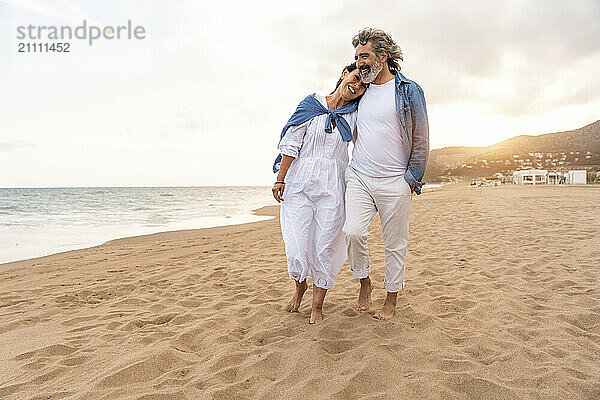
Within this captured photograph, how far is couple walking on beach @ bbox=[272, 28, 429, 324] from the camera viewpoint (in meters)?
2.95

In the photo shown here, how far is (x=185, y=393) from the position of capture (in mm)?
2076

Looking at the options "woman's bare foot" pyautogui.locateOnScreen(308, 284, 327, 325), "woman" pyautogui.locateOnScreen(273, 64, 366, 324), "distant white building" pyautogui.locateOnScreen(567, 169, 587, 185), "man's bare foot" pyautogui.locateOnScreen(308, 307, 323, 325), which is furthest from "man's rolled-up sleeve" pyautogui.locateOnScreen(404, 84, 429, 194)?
"distant white building" pyautogui.locateOnScreen(567, 169, 587, 185)

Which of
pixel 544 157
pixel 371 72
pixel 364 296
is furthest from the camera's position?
pixel 544 157

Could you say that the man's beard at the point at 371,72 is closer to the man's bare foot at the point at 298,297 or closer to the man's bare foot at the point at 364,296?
the man's bare foot at the point at 364,296

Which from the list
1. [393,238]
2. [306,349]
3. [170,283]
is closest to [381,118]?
[393,238]

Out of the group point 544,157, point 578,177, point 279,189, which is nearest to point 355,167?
point 279,189

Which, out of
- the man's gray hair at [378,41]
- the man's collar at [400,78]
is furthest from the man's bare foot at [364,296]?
the man's gray hair at [378,41]

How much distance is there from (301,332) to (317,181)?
1.15 metres

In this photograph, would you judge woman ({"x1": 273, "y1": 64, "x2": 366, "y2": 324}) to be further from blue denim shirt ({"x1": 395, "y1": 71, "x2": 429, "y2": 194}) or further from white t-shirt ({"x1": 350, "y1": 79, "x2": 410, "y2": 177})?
blue denim shirt ({"x1": 395, "y1": 71, "x2": 429, "y2": 194})

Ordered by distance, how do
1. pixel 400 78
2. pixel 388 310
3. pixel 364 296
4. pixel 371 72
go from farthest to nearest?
pixel 364 296 → pixel 388 310 → pixel 371 72 → pixel 400 78

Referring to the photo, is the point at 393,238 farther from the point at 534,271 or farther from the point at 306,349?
the point at 534,271

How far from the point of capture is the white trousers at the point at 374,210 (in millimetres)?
2949

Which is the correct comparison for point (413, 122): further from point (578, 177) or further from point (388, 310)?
point (578, 177)

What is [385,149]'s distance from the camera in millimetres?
2969
